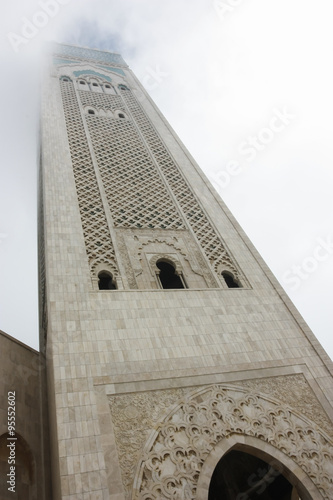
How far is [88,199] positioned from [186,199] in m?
1.84

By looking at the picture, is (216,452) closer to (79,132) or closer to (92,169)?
(92,169)

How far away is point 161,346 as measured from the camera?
431 cm

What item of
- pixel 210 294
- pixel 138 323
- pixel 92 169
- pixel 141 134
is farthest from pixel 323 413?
pixel 141 134

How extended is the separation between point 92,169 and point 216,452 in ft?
16.7

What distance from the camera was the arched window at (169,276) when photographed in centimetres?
574

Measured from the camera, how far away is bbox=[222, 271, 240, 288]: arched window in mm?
5686

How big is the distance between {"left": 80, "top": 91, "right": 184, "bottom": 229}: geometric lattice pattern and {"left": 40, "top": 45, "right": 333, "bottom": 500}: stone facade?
0.04m

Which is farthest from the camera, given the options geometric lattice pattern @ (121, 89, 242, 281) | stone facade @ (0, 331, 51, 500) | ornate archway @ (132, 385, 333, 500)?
geometric lattice pattern @ (121, 89, 242, 281)

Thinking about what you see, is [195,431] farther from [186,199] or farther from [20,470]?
[186,199]

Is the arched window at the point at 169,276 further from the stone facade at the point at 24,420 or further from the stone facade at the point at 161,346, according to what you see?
the stone facade at the point at 24,420

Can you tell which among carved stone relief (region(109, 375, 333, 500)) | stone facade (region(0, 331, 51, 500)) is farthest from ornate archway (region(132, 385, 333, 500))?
stone facade (region(0, 331, 51, 500))

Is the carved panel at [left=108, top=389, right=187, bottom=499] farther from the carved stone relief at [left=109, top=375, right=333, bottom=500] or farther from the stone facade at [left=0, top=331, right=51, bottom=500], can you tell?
the stone facade at [left=0, top=331, right=51, bottom=500]

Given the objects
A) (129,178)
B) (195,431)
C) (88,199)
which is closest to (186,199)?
(129,178)

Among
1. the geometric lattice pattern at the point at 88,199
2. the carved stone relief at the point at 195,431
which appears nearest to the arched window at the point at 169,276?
the geometric lattice pattern at the point at 88,199
